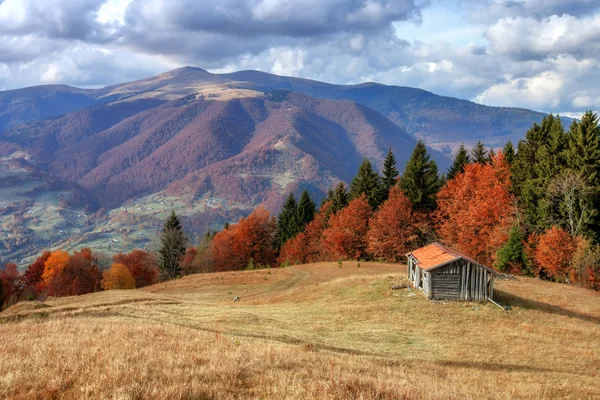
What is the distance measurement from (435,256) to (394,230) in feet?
85.9

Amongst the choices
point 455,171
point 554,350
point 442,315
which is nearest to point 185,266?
point 455,171

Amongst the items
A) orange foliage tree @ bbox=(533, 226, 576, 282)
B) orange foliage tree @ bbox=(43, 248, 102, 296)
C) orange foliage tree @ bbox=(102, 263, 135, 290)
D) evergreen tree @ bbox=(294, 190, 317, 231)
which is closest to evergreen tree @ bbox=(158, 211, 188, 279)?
orange foliage tree @ bbox=(102, 263, 135, 290)

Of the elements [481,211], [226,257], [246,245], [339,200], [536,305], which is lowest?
[226,257]

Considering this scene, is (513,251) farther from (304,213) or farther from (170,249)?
(170,249)

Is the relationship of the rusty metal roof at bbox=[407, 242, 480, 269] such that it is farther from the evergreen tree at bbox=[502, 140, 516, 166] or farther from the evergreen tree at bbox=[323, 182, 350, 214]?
the evergreen tree at bbox=[323, 182, 350, 214]

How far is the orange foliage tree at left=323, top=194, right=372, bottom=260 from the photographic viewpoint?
220 feet

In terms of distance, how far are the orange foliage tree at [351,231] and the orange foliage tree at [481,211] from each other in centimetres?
1301

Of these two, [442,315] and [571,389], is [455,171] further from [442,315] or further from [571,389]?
[571,389]

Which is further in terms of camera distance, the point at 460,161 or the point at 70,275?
the point at 70,275

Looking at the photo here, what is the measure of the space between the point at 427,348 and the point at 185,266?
7694 centimetres

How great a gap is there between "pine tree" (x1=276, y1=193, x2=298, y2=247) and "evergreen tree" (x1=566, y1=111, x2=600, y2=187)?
178ft

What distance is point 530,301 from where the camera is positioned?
3472 cm

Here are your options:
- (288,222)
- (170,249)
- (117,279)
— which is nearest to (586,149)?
(288,222)

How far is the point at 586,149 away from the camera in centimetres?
4375
